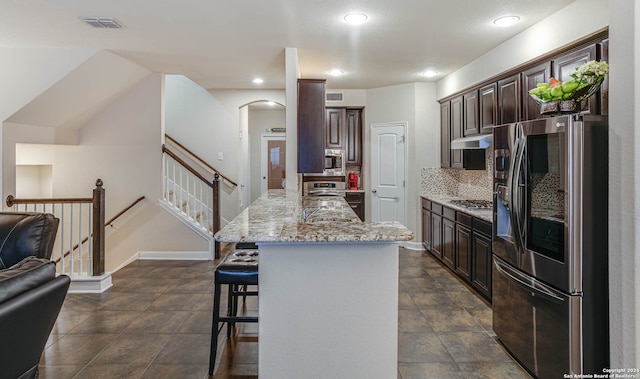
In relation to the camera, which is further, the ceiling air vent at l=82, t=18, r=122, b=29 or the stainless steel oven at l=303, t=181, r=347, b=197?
the stainless steel oven at l=303, t=181, r=347, b=197

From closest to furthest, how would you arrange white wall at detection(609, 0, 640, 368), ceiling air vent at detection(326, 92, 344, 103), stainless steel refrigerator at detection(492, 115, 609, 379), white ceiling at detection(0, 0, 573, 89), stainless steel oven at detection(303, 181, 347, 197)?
white wall at detection(609, 0, 640, 368), stainless steel refrigerator at detection(492, 115, 609, 379), white ceiling at detection(0, 0, 573, 89), stainless steel oven at detection(303, 181, 347, 197), ceiling air vent at detection(326, 92, 344, 103)

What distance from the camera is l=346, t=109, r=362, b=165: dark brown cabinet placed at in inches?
268

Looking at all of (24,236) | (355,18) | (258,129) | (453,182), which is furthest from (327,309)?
(258,129)

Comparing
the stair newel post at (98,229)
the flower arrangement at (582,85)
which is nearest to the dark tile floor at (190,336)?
the stair newel post at (98,229)

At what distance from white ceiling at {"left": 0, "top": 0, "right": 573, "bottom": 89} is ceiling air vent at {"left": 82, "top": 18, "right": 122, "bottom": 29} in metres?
0.06

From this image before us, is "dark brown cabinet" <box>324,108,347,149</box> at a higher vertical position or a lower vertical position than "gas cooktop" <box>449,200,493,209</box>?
higher

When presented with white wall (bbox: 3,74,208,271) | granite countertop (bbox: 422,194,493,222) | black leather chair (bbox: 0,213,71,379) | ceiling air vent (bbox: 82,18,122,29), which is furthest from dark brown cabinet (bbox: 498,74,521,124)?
white wall (bbox: 3,74,208,271)

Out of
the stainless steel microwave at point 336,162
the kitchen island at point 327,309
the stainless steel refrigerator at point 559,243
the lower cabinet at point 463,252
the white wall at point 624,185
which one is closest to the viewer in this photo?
the white wall at point 624,185

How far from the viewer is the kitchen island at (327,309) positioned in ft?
6.67

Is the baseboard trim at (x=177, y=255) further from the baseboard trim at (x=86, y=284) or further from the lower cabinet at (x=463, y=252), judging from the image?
the lower cabinet at (x=463, y=252)

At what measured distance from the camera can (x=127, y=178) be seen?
554 cm

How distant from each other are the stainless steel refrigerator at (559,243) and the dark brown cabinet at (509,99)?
123 centimetres

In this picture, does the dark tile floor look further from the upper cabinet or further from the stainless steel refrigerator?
the upper cabinet

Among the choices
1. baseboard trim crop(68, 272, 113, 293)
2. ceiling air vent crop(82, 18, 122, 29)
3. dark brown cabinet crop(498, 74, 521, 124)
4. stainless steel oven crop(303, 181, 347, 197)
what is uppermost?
ceiling air vent crop(82, 18, 122, 29)
